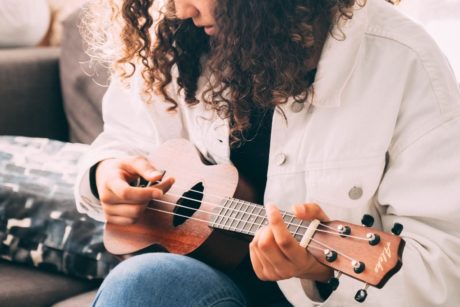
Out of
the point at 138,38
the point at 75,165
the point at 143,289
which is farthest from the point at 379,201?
the point at 75,165

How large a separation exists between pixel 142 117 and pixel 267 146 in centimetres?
27

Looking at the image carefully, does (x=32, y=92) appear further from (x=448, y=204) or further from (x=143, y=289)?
(x=448, y=204)

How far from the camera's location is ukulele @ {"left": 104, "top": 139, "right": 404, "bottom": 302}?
765 mm

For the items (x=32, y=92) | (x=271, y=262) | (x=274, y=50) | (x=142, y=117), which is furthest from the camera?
(x=32, y=92)

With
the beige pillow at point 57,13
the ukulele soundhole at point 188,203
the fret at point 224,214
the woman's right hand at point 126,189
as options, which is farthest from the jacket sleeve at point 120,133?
the beige pillow at point 57,13

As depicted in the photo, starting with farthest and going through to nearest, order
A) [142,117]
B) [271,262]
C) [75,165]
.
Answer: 1. [75,165]
2. [142,117]
3. [271,262]

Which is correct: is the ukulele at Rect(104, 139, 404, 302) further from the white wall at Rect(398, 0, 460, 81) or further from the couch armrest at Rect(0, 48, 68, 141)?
the couch armrest at Rect(0, 48, 68, 141)

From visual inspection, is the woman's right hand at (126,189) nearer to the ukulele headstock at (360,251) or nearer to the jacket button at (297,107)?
the jacket button at (297,107)

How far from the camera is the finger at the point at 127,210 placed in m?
1.09

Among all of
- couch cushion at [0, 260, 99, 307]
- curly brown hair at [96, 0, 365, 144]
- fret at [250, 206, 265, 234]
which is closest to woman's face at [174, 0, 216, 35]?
curly brown hair at [96, 0, 365, 144]

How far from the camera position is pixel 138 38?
112 centimetres

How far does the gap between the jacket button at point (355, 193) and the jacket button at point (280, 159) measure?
0.12m

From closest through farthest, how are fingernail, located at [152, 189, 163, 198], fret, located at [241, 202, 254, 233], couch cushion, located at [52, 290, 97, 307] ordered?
fret, located at [241, 202, 254, 233] → fingernail, located at [152, 189, 163, 198] → couch cushion, located at [52, 290, 97, 307]

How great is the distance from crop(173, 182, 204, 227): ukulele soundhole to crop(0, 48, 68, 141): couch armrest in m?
0.75
